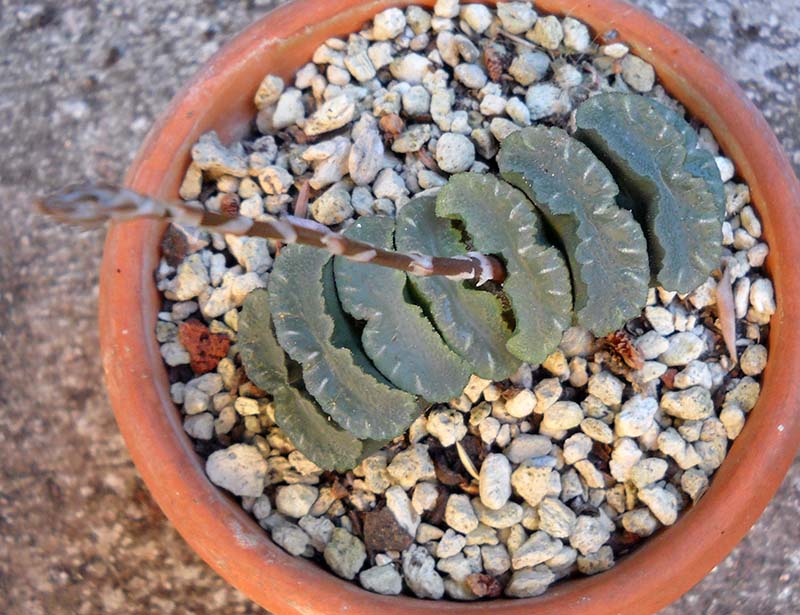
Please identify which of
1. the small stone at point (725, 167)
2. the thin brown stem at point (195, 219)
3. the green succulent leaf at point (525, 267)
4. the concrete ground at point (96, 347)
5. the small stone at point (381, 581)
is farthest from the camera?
the concrete ground at point (96, 347)

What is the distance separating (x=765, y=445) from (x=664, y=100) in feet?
1.66

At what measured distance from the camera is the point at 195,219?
0.57 m

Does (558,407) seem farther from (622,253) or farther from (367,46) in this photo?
(367,46)

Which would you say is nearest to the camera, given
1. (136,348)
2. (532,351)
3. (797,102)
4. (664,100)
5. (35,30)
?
(532,351)

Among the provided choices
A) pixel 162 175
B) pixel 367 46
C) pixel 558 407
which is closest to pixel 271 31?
pixel 367 46

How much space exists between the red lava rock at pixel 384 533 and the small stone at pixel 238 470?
15 centimetres

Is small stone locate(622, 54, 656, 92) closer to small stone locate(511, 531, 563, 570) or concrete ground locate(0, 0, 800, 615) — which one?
concrete ground locate(0, 0, 800, 615)

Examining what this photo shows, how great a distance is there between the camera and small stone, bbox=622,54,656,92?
1.18 metres

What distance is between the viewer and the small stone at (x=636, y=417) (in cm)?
108

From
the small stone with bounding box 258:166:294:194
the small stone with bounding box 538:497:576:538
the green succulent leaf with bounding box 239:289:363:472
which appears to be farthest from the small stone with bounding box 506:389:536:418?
the small stone with bounding box 258:166:294:194

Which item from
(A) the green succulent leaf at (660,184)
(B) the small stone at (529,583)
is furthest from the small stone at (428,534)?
(A) the green succulent leaf at (660,184)

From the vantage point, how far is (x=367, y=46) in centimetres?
120

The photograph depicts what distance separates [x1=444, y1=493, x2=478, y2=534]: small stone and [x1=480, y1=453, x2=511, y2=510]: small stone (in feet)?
0.08

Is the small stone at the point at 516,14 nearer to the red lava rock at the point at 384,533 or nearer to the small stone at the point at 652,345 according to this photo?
the small stone at the point at 652,345
